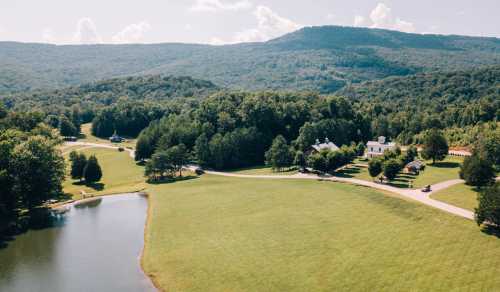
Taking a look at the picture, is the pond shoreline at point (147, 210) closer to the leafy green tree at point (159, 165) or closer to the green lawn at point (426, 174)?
the leafy green tree at point (159, 165)

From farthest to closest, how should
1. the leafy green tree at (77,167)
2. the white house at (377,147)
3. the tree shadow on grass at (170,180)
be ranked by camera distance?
the white house at (377,147) → the leafy green tree at (77,167) → the tree shadow on grass at (170,180)

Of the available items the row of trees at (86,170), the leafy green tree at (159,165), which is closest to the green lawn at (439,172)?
the leafy green tree at (159,165)

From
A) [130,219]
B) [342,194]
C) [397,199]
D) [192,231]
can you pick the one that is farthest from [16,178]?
[397,199]

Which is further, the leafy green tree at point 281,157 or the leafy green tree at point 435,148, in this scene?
the leafy green tree at point 281,157

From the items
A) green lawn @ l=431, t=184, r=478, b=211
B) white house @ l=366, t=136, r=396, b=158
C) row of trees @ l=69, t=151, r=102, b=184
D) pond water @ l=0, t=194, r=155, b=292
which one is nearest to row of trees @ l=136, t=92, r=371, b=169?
white house @ l=366, t=136, r=396, b=158

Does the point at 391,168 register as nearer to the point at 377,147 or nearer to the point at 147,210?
the point at 377,147

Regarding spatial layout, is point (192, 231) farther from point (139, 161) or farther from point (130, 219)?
point (139, 161)

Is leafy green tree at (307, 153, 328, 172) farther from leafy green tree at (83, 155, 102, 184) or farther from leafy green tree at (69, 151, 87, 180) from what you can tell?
leafy green tree at (69, 151, 87, 180)
